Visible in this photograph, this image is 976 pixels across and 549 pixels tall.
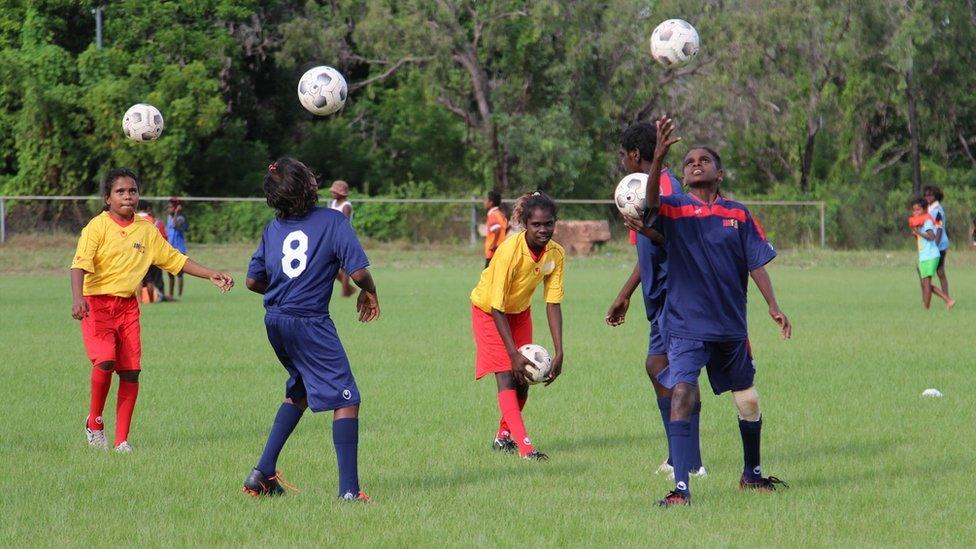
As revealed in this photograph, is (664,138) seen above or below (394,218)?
above

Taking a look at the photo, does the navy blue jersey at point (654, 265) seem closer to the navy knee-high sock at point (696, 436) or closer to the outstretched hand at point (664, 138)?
the navy knee-high sock at point (696, 436)

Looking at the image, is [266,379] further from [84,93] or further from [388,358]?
[84,93]

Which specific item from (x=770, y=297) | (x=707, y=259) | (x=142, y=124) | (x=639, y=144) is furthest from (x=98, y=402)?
(x=770, y=297)

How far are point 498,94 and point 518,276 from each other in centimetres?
3459

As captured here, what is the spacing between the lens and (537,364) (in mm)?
7738

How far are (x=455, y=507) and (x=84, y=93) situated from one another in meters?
34.3

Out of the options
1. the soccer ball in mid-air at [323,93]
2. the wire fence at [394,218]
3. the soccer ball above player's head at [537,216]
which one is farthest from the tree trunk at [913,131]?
the soccer ball above player's head at [537,216]

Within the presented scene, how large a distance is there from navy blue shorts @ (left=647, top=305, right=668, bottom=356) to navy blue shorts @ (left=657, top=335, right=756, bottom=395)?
32cm

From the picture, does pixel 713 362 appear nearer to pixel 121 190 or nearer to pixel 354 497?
pixel 354 497

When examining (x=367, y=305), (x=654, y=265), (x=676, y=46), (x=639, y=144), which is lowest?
(x=367, y=305)

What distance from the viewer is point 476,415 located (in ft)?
31.6

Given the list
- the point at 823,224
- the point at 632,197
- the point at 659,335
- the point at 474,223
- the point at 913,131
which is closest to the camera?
the point at 632,197

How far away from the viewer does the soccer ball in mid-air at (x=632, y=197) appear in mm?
6250

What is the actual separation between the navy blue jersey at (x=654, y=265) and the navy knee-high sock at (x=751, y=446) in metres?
0.79
